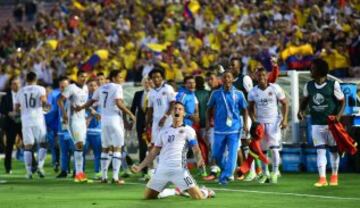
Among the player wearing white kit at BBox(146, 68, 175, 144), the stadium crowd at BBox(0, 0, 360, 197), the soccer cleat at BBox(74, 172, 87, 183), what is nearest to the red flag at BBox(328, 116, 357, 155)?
the stadium crowd at BBox(0, 0, 360, 197)

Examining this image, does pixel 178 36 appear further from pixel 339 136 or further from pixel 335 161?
pixel 339 136

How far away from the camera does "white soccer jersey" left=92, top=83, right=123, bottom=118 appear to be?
24.0 m

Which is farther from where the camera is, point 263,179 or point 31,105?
point 31,105

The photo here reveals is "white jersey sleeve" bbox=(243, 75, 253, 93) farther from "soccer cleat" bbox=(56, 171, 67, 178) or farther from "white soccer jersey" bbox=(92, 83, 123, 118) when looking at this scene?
"soccer cleat" bbox=(56, 171, 67, 178)

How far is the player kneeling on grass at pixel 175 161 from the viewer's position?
19.1 meters

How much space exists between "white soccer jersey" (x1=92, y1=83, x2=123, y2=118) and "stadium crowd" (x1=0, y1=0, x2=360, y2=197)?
24 centimetres

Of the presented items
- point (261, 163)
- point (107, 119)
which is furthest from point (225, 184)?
point (107, 119)

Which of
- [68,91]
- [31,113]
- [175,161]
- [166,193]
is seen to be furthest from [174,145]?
[31,113]

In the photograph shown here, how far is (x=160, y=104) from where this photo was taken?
23.8 metres

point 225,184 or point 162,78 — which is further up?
point 162,78

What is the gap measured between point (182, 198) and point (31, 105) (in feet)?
24.3

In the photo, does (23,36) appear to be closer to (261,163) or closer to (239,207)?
(261,163)

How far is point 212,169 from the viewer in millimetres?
24812

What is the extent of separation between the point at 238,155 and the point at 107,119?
10.1 ft
